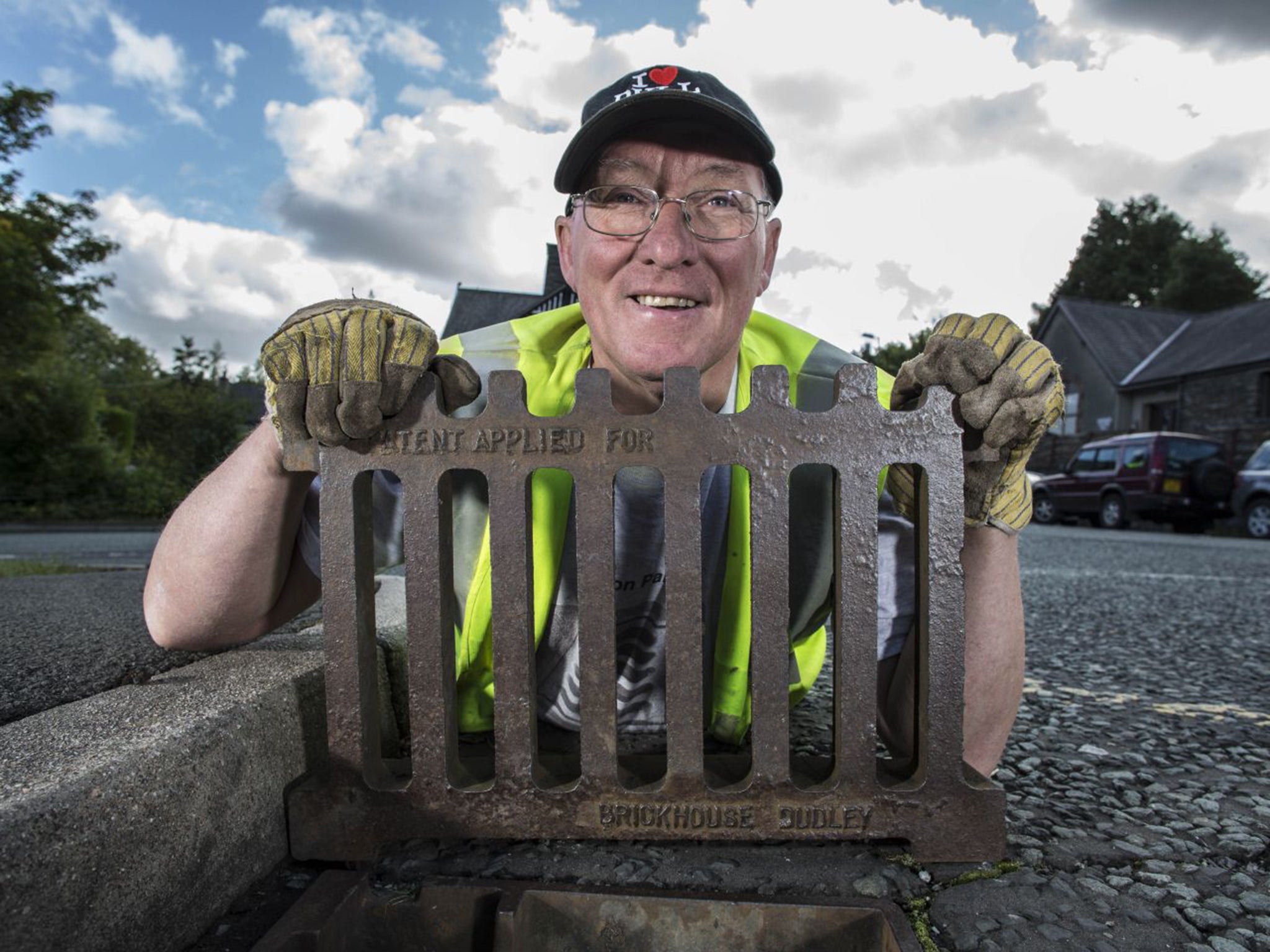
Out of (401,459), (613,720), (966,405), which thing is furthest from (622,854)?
(966,405)

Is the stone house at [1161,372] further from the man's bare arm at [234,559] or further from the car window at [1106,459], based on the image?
the man's bare arm at [234,559]

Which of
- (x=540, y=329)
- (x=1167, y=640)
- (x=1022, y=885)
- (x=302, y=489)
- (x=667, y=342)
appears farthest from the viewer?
(x=1167, y=640)

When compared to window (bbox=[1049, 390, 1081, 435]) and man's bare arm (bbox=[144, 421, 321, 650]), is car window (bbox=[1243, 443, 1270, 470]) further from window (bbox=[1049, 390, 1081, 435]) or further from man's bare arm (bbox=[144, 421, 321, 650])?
man's bare arm (bbox=[144, 421, 321, 650])

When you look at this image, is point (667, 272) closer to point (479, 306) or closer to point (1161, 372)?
point (479, 306)

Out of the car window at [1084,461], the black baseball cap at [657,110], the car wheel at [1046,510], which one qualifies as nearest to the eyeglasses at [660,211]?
the black baseball cap at [657,110]

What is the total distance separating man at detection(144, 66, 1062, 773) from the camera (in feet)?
5.11

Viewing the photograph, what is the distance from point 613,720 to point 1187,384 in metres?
30.0

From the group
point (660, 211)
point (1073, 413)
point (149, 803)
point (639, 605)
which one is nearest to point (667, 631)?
point (639, 605)

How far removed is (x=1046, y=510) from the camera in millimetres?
18438

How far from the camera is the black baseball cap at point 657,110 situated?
2.16 m

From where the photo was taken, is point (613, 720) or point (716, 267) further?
point (716, 267)

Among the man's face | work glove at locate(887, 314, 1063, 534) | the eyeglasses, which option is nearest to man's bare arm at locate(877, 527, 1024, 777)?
work glove at locate(887, 314, 1063, 534)

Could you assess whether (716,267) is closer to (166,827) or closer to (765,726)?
(765,726)

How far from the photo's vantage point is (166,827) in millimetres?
1272
